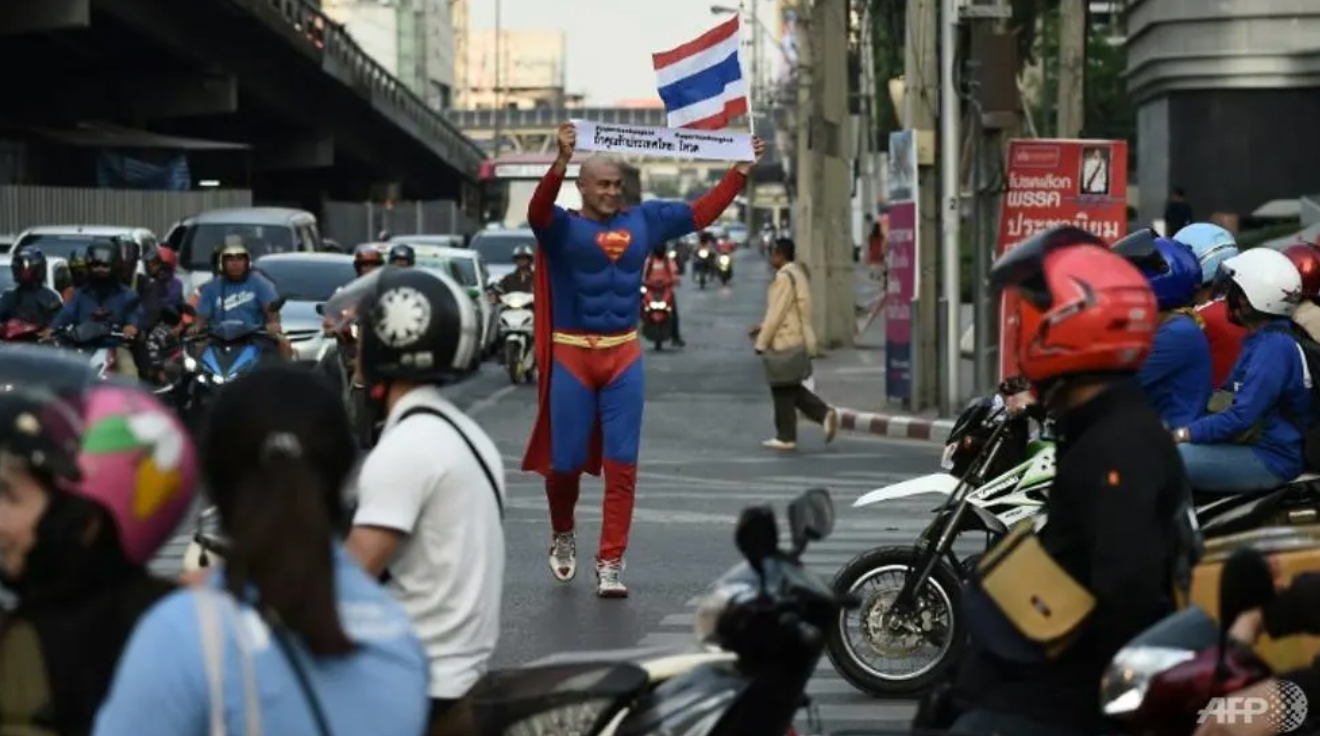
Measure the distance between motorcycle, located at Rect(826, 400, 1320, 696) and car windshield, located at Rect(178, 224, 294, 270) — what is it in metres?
23.0

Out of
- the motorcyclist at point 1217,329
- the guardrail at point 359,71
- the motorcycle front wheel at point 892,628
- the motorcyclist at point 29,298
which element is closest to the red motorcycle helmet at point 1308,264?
the motorcyclist at point 1217,329

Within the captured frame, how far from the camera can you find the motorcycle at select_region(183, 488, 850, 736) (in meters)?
5.04

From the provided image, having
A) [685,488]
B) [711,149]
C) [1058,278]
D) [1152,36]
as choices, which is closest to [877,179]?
[1152,36]

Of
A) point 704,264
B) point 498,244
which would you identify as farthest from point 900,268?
point 704,264

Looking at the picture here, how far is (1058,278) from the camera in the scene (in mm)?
5590

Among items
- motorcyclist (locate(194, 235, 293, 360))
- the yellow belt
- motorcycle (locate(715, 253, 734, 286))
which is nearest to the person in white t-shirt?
the yellow belt

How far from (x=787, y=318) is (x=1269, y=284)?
42.7ft

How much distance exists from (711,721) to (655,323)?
36229 millimetres

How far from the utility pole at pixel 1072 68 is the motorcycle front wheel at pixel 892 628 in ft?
82.6

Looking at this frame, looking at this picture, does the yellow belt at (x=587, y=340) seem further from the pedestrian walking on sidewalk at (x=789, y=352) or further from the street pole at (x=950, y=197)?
the street pole at (x=950, y=197)

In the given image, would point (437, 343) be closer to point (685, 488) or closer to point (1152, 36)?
point (685, 488)

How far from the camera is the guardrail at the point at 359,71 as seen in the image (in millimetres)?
55969

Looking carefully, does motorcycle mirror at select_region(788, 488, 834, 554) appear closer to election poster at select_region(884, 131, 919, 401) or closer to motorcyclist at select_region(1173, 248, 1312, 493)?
motorcyclist at select_region(1173, 248, 1312, 493)

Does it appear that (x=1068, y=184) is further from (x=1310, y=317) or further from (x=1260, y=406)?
(x=1260, y=406)
